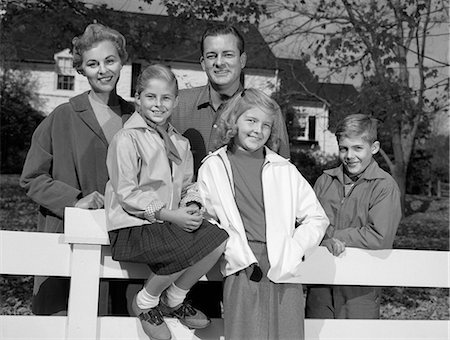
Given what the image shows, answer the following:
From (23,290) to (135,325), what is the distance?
21.2 feet

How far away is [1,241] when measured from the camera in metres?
2.86

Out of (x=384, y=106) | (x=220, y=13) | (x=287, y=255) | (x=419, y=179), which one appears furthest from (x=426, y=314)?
(x=419, y=179)

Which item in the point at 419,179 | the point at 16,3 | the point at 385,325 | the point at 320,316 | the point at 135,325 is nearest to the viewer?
the point at 135,325

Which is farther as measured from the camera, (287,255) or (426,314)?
(426,314)

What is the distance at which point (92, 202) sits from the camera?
3092mm

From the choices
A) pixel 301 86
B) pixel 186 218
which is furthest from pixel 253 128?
pixel 301 86

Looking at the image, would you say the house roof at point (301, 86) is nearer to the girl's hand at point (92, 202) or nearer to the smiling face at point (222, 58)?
the smiling face at point (222, 58)

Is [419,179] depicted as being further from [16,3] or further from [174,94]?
[174,94]

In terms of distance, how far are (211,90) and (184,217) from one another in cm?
124

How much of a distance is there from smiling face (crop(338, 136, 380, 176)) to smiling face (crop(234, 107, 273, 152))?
936mm

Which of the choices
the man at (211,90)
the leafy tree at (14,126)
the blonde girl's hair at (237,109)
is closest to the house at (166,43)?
the man at (211,90)

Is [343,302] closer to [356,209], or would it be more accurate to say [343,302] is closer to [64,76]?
[356,209]

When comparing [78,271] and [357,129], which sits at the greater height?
[357,129]

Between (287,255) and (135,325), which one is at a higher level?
(287,255)
